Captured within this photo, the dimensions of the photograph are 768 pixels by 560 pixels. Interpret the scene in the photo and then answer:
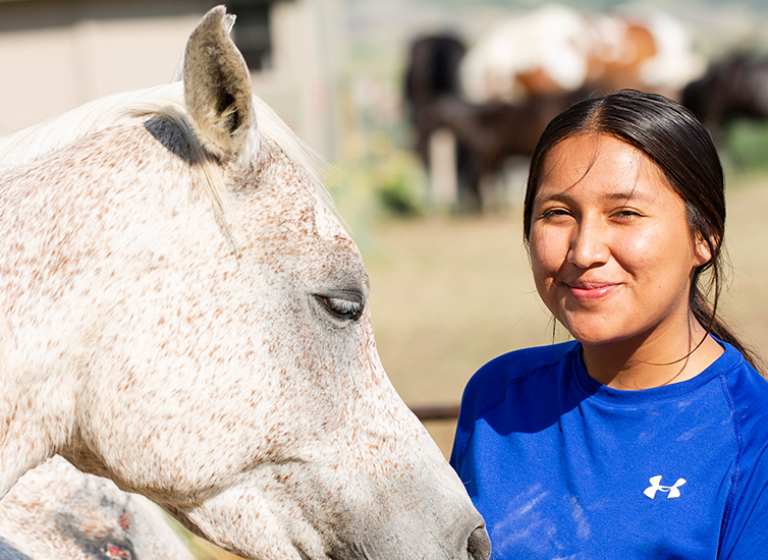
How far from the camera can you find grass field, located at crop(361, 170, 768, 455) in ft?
20.5

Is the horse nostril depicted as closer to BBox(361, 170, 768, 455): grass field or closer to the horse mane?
the horse mane

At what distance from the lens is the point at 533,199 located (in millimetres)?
1760

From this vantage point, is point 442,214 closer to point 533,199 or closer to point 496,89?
point 496,89

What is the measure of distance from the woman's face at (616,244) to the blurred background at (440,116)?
0.35 metres

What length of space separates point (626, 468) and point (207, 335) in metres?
0.89

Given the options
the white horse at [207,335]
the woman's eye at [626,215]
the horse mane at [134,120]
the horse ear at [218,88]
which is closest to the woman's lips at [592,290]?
the woman's eye at [626,215]

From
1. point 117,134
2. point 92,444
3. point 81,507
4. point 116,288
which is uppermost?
point 117,134

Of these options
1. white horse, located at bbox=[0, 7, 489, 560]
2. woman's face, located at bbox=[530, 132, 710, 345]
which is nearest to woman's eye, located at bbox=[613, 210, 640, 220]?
woman's face, located at bbox=[530, 132, 710, 345]

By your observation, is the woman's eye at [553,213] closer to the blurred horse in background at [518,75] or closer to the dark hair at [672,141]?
the dark hair at [672,141]

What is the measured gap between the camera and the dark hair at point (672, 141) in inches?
58.7

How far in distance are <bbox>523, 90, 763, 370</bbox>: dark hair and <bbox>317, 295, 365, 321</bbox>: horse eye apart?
581 millimetres

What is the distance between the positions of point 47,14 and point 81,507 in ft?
27.4

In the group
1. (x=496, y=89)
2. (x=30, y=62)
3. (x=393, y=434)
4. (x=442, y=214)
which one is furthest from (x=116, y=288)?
(x=496, y=89)

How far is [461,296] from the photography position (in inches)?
345
